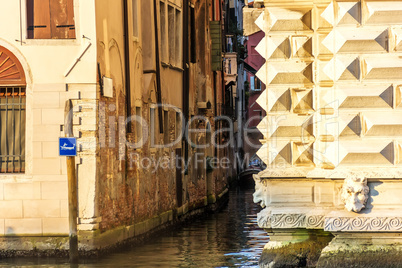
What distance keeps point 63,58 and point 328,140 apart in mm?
5854

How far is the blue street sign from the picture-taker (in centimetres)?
1524

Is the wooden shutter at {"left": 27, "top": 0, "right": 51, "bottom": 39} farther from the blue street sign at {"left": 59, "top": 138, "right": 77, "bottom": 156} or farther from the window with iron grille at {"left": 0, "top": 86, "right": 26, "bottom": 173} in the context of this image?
the blue street sign at {"left": 59, "top": 138, "right": 77, "bottom": 156}

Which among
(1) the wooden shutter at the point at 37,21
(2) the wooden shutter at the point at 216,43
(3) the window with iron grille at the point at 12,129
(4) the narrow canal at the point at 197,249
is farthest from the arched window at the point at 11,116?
(2) the wooden shutter at the point at 216,43

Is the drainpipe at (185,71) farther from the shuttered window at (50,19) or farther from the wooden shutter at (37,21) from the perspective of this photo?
the wooden shutter at (37,21)

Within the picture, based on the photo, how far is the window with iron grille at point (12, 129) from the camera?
1638 centimetres

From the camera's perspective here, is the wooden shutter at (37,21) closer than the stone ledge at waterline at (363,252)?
No

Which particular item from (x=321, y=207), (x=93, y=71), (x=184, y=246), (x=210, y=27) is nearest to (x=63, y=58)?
(x=93, y=71)

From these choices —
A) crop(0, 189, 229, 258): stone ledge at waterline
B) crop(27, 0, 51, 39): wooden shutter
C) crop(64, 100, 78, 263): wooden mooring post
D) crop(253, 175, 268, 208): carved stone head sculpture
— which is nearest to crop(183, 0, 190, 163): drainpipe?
crop(0, 189, 229, 258): stone ledge at waterline

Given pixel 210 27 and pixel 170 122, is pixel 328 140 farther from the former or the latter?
pixel 210 27

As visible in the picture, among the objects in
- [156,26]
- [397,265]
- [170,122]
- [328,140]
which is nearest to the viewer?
[397,265]

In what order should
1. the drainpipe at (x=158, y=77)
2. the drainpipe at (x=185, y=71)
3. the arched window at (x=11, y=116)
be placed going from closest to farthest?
the arched window at (x=11, y=116), the drainpipe at (x=158, y=77), the drainpipe at (x=185, y=71)

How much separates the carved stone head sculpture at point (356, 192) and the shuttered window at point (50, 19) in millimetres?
6735

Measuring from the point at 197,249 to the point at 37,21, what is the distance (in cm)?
488

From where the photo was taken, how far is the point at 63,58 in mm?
16125
